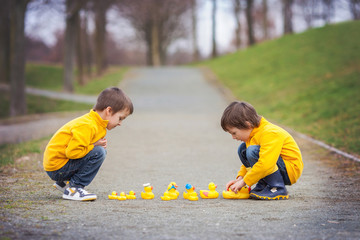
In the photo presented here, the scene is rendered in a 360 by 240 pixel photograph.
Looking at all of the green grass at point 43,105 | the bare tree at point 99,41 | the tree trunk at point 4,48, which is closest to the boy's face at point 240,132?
the green grass at point 43,105

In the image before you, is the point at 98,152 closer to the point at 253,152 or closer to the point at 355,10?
the point at 253,152

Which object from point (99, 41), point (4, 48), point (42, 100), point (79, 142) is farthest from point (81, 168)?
point (99, 41)

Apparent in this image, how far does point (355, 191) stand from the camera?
518cm

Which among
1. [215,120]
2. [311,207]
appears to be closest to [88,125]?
[311,207]

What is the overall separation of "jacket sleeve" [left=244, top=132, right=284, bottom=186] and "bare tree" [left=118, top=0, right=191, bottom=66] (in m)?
30.2

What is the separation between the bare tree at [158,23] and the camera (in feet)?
125

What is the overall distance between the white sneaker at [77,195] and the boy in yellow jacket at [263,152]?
1.58 meters

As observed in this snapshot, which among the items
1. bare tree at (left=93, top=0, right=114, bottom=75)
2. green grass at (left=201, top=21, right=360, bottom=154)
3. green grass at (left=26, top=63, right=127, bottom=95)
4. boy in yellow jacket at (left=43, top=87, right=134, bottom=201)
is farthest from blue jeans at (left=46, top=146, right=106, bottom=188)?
bare tree at (left=93, top=0, right=114, bottom=75)

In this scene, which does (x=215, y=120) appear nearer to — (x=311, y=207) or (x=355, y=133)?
(x=355, y=133)

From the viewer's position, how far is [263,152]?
4602 mm

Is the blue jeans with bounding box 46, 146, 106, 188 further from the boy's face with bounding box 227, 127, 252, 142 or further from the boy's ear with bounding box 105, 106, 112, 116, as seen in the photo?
the boy's face with bounding box 227, 127, 252, 142

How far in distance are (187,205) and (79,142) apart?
4.34 ft

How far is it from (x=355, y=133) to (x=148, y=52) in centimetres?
3906

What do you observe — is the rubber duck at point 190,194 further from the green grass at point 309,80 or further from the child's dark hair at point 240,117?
the green grass at point 309,80
